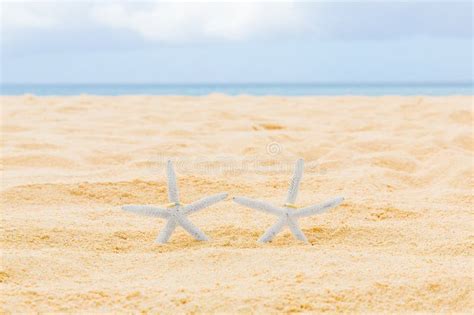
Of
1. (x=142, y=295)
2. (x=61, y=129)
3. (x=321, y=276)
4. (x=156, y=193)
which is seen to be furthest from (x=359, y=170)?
(x=61, y=129)

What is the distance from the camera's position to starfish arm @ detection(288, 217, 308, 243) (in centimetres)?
216

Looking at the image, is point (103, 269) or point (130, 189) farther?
point (130, 189)

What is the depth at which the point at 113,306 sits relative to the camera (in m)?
1.62

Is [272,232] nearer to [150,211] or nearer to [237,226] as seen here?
[237,226]

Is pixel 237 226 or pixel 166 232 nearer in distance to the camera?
pixel 166 232

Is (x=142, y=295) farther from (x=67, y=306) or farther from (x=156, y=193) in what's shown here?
(x=156, y=193)

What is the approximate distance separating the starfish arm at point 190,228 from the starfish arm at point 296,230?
0.31m

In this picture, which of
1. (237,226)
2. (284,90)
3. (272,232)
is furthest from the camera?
(284,90)

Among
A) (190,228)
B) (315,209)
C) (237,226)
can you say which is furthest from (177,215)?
(315,209)

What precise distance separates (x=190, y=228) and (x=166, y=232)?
0.09 m

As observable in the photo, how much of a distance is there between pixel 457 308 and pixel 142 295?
847 mm

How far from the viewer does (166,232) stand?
2.17 m

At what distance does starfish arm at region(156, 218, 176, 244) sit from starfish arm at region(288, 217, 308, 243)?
0.41m

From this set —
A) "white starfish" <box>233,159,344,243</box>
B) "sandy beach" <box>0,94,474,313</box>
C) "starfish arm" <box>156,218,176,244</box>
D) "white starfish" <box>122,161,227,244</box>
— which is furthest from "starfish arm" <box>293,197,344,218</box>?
"starfish arm" <box>156,218,176,244</box>
